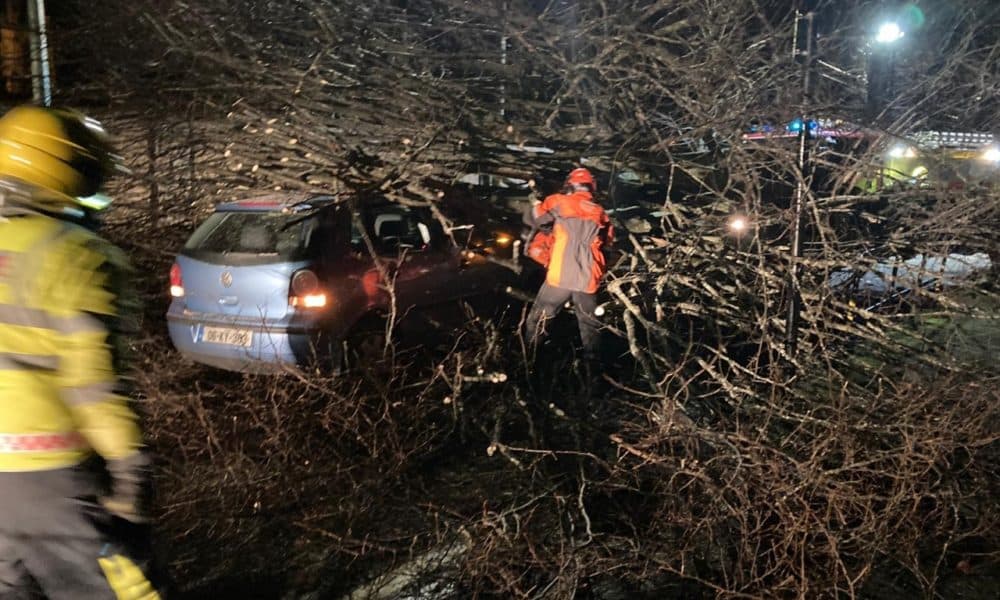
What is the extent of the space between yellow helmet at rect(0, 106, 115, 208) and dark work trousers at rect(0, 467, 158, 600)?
29.2 inches

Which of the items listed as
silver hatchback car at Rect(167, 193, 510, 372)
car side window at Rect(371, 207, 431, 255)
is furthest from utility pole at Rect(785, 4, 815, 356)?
car side window at Rect(371, 207, 431, 255)

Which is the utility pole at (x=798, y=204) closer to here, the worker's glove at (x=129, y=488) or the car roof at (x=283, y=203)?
the car roof at (x=283, y=203)

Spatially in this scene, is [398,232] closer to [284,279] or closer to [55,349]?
[284,279]

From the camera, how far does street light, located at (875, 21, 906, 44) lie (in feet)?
21.3

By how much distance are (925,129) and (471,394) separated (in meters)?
4.15

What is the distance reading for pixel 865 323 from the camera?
556 centimetres

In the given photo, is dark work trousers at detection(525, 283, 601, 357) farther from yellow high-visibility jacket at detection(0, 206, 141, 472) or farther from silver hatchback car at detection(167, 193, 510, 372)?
yellow high-visibility jacket at detection(0, 206, 141, 472)

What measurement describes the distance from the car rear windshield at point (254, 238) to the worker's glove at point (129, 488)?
343cm

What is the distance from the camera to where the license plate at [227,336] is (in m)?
5.34

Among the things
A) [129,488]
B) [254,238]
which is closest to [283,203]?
[254,238]

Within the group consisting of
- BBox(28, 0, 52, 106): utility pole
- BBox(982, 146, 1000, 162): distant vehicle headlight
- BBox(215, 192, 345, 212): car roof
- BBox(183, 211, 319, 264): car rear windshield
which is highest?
BBox(28, 0, 52, 106): utility pole

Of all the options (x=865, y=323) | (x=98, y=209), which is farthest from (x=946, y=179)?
(x=98, y=209)

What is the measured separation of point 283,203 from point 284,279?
2.30 feet

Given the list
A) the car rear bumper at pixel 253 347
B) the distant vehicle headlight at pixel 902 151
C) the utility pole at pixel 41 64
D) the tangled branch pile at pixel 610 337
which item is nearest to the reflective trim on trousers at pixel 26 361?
the tangled branch pile at pixel 610 337
